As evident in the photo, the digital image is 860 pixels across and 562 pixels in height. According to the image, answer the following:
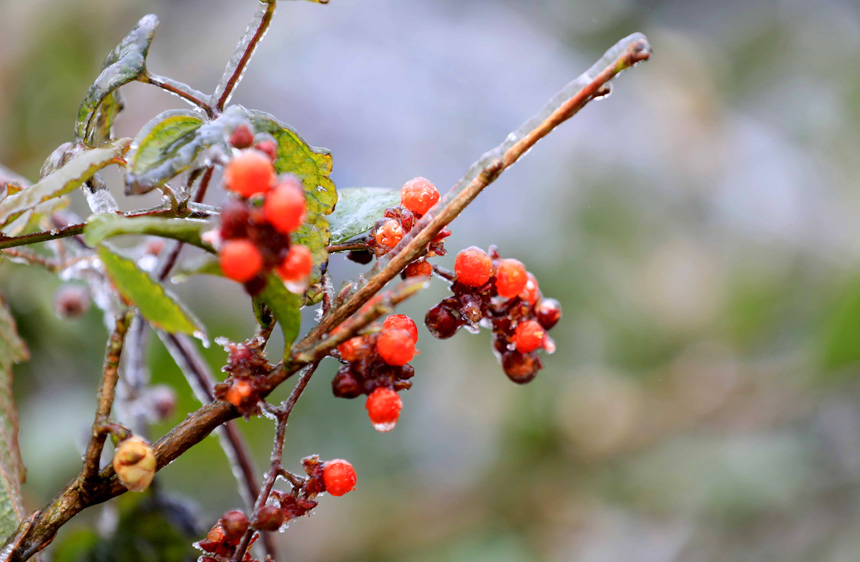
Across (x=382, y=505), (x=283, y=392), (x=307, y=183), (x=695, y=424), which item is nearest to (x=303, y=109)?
(x=283, y=392)

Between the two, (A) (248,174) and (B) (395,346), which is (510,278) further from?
(A) (248,174)

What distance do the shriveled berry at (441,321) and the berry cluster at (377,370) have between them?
4cm

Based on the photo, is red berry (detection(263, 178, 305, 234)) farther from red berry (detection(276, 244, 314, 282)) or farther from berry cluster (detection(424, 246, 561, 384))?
berry cluster (detection(424, 246, 561, 384))

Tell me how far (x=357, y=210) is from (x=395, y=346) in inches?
5.3

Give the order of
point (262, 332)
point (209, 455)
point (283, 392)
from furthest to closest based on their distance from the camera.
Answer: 1. point (283, 392)
2. point (209, 455)
3. point (262, 332)

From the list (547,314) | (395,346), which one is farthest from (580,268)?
(395,346)

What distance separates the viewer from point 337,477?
44 centimetres

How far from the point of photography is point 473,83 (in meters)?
2.46

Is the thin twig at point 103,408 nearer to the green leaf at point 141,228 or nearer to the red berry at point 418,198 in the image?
the green leaf at point 141,228

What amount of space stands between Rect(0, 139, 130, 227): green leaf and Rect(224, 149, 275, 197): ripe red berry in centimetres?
10

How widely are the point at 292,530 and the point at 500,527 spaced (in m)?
0.51

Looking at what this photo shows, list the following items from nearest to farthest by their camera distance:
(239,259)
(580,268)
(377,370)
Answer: (239,259) → (377,370) → (580,268)

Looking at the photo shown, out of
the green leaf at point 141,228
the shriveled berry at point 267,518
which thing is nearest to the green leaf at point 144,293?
the green leaf at point 141,228

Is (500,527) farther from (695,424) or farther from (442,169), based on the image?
(442,169)
